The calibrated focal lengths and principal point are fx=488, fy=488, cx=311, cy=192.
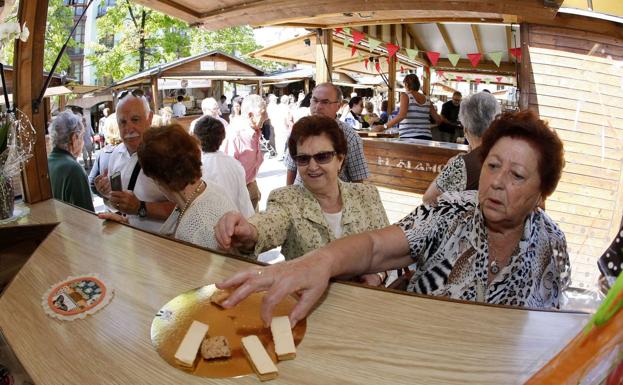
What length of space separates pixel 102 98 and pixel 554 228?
19.6 metres

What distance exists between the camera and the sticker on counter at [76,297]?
1.32 metres

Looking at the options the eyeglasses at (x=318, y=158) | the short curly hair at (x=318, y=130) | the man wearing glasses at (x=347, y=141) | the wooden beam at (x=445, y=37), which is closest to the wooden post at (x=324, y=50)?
the man wearing glasses at (x=347, y=141)

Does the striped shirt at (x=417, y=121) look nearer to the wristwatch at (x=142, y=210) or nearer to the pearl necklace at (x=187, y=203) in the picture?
the wristwatch at (x=142, y=210)

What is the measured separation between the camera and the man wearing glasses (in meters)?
4.10

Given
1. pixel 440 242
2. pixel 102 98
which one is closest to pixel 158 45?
pixel 102 98

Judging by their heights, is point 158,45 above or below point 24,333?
above

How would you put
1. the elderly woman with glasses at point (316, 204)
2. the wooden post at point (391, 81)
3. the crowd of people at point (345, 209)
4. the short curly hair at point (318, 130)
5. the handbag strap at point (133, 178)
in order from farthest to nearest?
the wooden post at point (391, 81) → the handbag strap at point (133, 178) → the short curly hair at point (318, 130) → the elderly woman with glasses at point (316, 204) → the crowd of people at point (345, 209)

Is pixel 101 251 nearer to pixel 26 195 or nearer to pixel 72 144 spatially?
pixel 26 195

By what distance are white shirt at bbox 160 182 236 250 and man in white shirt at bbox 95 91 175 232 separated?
46cm

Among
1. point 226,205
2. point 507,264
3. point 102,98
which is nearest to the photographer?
point 507,264

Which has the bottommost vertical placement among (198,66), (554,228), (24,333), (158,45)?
(24,333)

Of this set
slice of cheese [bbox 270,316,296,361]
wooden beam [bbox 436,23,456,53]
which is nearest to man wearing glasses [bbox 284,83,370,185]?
slice of cheese [bbox 270,316,296,361]

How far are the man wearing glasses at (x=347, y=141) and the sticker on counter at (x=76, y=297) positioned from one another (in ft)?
8.05

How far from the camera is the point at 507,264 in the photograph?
1741 mm
